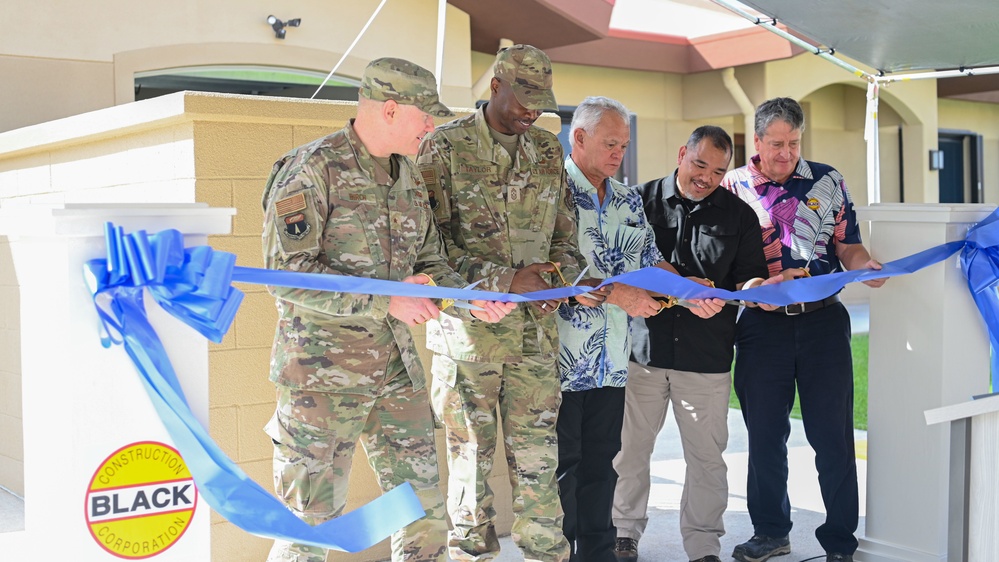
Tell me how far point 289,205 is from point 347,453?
2.53 feet

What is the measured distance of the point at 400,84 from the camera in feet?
9.95

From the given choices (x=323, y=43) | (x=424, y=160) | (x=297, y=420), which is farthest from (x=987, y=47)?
(x=323, y=43)

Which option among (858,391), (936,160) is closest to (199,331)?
(858,391)

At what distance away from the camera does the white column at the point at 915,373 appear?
4125mm

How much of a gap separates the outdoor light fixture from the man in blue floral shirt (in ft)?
18.0

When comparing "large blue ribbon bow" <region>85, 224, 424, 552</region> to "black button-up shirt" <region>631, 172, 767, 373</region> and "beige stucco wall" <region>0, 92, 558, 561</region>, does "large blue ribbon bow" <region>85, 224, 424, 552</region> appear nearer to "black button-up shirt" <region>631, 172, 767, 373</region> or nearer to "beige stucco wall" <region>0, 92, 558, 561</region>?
"beige stucco wall" <region>0, 92, 558, 561</region>

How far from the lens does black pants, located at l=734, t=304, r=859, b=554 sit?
4.33m

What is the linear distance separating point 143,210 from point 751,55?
39.3 feet

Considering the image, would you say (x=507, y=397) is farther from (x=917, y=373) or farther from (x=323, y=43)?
(x=323, y=43)

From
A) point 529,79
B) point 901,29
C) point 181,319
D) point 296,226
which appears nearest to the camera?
point 181,319

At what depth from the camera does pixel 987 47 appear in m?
4.77

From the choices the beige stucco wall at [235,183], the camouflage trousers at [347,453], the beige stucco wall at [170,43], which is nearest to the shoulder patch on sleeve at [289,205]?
the camouflage trousers at [347,453]

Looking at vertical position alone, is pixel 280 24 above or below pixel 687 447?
above

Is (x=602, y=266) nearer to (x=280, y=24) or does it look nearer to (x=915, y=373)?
(x=915, y=373)
